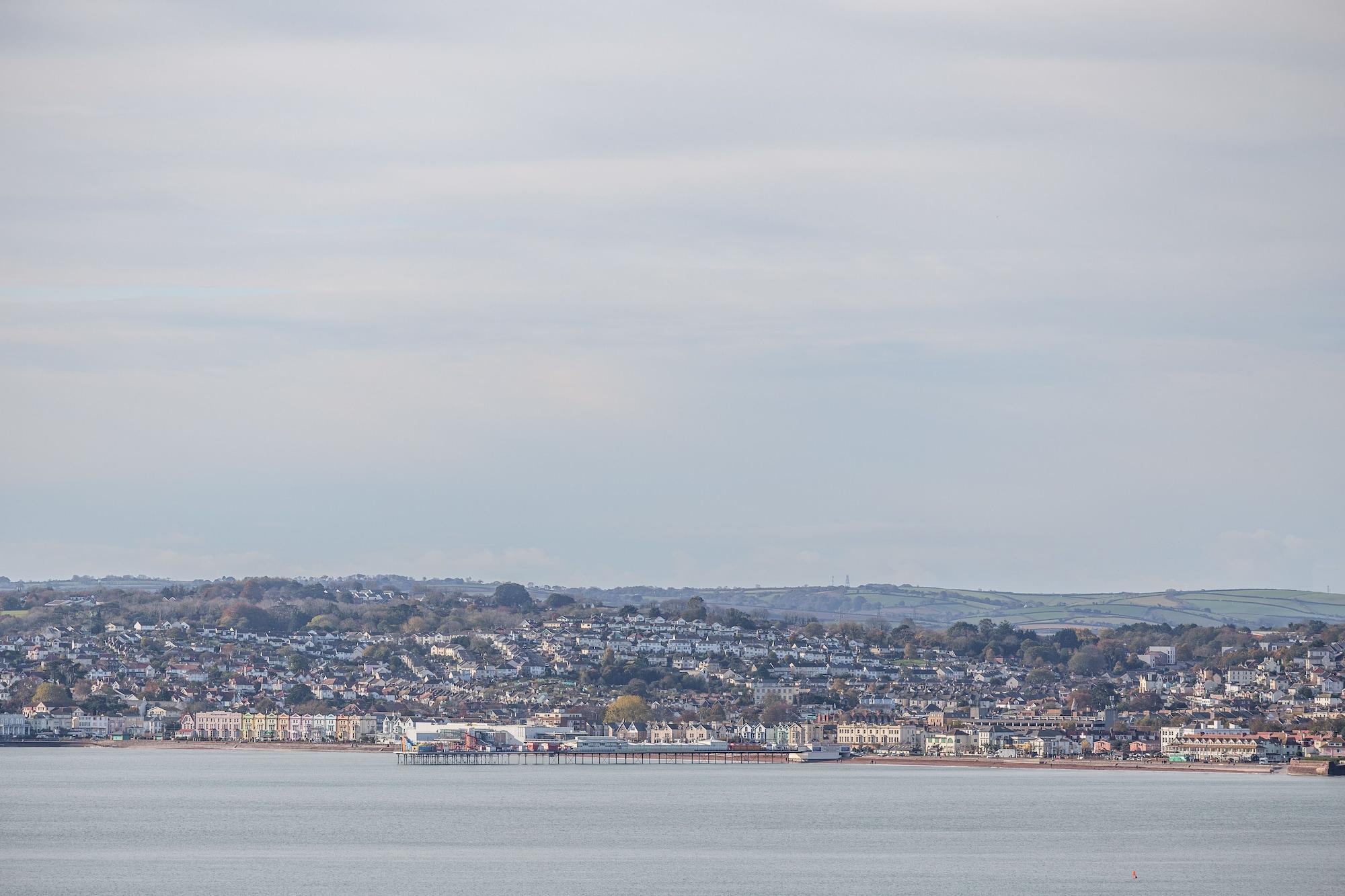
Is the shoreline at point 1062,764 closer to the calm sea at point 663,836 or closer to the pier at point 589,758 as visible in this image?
the pier at point 589,758

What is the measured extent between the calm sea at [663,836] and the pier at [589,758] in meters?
23.5

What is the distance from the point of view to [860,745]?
134125 mm

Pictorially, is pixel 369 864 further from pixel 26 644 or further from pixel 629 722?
pixel 26 644

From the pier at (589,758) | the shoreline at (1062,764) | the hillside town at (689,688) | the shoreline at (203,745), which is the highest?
the hillside town at (689,688)

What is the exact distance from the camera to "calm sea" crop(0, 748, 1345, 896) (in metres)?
52.1

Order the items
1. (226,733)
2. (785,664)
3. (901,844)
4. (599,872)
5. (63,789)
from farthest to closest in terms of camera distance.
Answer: (785,664), (226,733), (63,789), (901,844), (599,872)

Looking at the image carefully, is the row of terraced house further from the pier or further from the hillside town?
the pier

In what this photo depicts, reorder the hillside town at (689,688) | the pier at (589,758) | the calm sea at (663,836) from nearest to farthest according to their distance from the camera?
1. the calm sea at (663,836)
2. the pier at (589,758)
3. the hillside town at (689,688)

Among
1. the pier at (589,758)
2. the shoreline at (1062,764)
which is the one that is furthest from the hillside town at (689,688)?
the shoreline at (1062,764)

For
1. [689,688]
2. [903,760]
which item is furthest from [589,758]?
[689,688]

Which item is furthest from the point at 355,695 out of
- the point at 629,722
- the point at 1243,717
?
the point at 1243,717

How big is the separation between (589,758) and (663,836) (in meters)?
70.0

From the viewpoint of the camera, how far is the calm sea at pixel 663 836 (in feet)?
171

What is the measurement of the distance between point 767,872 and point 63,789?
43.7 meters
